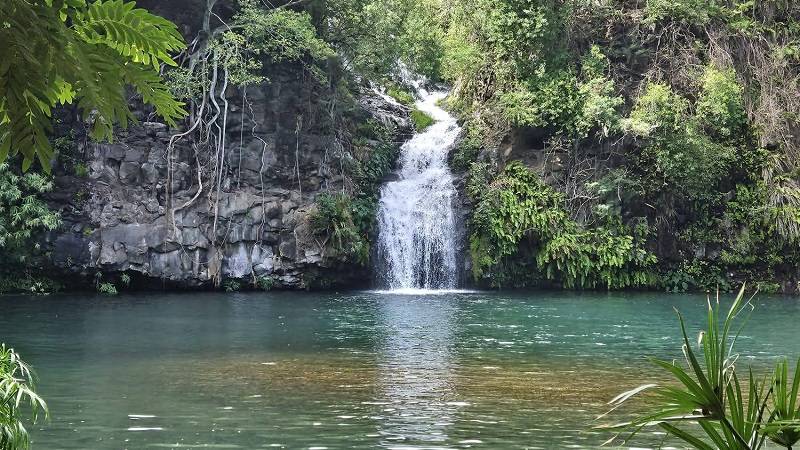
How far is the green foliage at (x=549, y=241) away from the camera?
23766 mm

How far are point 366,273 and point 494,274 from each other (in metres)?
3.69

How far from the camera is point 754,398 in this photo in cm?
278

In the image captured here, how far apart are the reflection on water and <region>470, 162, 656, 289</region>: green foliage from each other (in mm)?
5313

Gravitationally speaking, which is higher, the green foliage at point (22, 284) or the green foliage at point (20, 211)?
the green foliage at point (20, 211)

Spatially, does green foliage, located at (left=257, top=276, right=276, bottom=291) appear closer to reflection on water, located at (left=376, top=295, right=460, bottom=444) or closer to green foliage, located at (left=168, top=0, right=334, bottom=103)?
reflection on water, located at (left=376, top=295, right=460, bottom=444)

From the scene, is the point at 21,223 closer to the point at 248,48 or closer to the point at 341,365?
the point at 248,48

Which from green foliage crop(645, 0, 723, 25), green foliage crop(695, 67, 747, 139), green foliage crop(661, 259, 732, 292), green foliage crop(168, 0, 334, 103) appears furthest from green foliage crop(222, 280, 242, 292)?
green foliage crop(645, 0, 723, 25)

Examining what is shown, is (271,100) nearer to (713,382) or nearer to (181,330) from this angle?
(181,330)

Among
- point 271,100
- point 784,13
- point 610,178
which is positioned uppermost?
point 784,13

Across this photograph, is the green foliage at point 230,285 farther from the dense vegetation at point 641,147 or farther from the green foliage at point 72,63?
the green foliage at point 72,63

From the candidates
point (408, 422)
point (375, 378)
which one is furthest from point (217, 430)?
point (375, 378)

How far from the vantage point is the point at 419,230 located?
2492 centimetres

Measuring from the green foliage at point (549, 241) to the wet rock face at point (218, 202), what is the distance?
12.3 ft

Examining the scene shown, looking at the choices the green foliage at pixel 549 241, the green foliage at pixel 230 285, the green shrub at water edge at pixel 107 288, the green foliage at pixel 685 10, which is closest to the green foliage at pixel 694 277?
the green foliage at pixel 549 241
